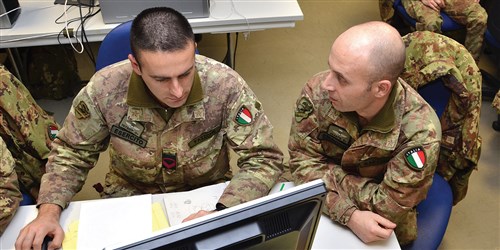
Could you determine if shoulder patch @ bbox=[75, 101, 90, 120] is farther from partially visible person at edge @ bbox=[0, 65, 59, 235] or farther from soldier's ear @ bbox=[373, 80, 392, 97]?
soldier's ear @ bbox=[373, 80, 392, 97]

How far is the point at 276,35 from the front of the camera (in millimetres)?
3627

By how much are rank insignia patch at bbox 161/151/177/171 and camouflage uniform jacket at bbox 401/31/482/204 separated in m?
0.86

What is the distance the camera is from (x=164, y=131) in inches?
57.3

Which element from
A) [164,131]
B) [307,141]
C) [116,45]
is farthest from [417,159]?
[116,45]

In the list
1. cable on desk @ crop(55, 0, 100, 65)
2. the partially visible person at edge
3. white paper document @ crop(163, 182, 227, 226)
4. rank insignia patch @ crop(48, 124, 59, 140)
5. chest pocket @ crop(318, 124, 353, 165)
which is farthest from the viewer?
cable on desk @ crop(55, 0, 100, 65)

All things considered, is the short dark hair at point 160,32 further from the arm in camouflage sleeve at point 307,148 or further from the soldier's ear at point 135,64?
the arm in camouflage sleeve at point 307,148

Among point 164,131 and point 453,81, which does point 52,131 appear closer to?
point 164,131

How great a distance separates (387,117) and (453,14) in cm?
177

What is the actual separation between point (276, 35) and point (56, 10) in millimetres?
1712

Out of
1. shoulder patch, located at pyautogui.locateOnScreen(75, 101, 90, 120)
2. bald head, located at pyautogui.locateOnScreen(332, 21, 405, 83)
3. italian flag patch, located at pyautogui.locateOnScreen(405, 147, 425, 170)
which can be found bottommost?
italian flag patch, located at pyautogui.locateOnScreen(405, 147, 425, 170)

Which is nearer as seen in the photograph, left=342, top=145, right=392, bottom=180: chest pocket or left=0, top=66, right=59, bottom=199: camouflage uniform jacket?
left=342, top=145, right=392, bottom=180: chest pocket

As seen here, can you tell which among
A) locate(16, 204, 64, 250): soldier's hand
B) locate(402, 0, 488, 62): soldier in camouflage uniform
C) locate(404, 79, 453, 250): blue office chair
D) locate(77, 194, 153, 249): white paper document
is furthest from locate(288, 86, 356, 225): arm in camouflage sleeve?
locate(402, 0, 488, 62): soldier in camouflage uniform

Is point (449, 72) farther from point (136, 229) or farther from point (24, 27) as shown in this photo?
point (24, 27)

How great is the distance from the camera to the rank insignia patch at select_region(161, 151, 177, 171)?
150 cm
